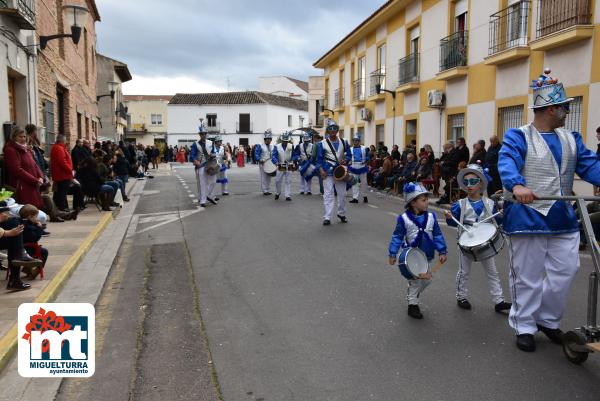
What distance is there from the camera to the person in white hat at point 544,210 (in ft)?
13.9

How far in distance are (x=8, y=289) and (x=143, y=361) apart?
244cm

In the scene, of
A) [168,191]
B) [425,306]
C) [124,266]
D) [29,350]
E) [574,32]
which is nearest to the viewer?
[29,350]

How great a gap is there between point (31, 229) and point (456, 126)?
1507cm

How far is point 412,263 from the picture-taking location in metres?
5.05

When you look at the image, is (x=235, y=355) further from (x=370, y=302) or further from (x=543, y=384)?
(x=543, y=384)

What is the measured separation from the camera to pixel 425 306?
18.0ft

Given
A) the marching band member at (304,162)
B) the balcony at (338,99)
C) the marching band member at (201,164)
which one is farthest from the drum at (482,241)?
the balcony at (338,99)

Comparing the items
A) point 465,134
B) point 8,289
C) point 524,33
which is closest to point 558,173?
point 8,289

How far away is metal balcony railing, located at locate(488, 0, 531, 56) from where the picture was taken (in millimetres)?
14352

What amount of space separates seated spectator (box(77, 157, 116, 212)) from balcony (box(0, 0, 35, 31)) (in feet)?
9.98

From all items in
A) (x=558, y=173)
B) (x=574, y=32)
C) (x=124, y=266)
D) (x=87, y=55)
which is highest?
(x=87, y=55)

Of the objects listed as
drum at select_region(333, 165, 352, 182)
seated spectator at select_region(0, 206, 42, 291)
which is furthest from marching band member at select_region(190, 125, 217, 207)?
seated spectator at select_region(0, 206, 42, 291)

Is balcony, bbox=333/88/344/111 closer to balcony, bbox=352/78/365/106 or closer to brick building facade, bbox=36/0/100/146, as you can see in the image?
balcony, bbox=352/78/365/106

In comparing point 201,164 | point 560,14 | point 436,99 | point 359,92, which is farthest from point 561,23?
point 359,92
